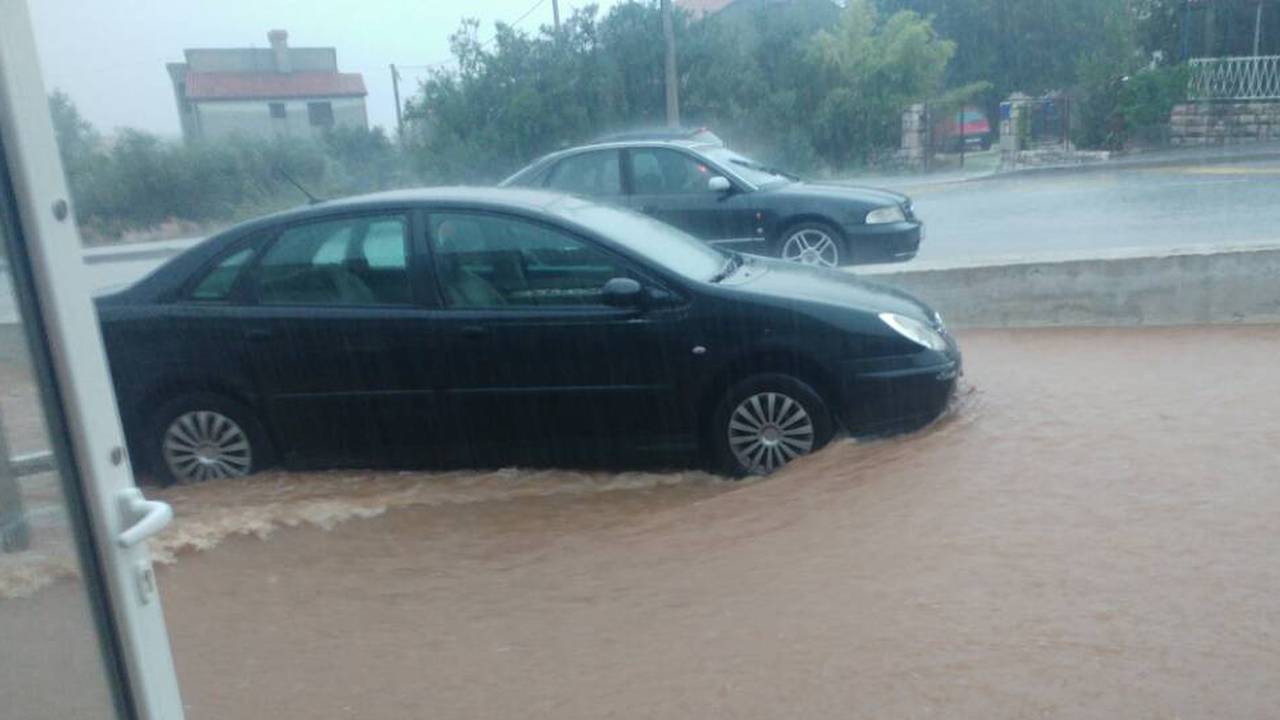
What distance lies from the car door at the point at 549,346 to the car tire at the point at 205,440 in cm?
111

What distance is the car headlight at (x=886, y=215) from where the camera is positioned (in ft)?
37.4

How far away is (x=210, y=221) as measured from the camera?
54.9 ft

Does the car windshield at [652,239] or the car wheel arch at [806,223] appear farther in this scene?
the car wheel arch at [806,223]

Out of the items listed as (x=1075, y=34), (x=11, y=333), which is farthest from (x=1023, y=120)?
(x=11, y=333)

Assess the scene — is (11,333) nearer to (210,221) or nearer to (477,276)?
(477,276)

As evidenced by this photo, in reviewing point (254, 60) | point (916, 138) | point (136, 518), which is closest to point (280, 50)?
point (254, 60)

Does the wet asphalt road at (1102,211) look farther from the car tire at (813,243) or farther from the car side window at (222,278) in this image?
the car side window at (222,278)

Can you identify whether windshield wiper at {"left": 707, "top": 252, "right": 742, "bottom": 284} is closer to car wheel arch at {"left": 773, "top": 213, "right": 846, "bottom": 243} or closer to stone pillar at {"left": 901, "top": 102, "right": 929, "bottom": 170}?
car wheel arch at {"left": 773, "top": 213, "right": 846, "bottom": 243}

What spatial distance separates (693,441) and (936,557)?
184cm

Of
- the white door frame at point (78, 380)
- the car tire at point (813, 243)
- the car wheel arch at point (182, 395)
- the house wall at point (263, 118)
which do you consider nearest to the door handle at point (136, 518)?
the white door frame at point (78, 380)

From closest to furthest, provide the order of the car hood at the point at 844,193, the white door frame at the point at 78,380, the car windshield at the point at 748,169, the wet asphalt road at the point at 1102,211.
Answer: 1. the white door frame at the point at 78,380
2. the car hood at the point at 844,193
3. the car windshield at the point at 748,169
4. the wet asphalt road at the point at 1102,211

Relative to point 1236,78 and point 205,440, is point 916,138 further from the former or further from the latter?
point 205,440

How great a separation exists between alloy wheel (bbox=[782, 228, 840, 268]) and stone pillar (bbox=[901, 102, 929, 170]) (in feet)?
65.7

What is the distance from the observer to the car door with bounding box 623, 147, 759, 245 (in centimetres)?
1161
